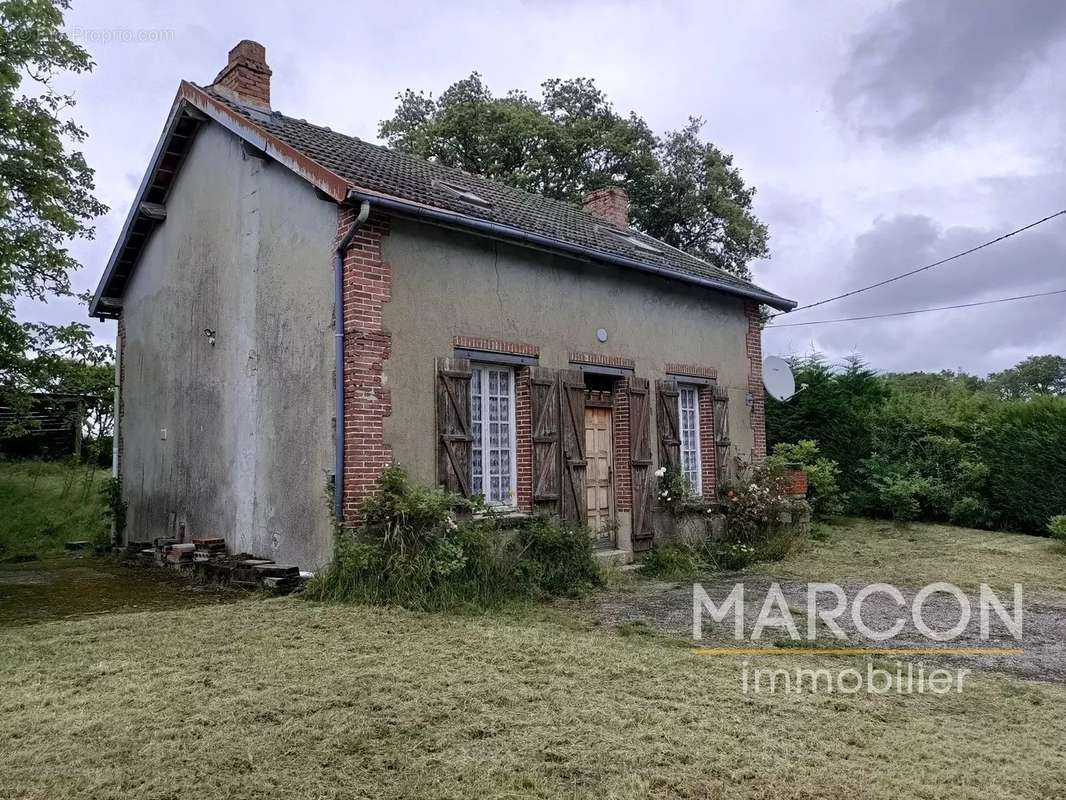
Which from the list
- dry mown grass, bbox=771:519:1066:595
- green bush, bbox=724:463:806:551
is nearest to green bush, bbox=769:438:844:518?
dry mown grass, bbox=771:519:1066:595

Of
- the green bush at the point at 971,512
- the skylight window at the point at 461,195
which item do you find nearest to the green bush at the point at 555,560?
the skylight window at the point at 461,195

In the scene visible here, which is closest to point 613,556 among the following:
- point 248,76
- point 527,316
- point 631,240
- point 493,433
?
point 493,433

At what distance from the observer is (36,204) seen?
11.1 m

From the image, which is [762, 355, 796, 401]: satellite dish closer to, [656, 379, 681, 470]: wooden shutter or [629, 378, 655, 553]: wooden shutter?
[656, 379, 681, 470]: wooden shutter

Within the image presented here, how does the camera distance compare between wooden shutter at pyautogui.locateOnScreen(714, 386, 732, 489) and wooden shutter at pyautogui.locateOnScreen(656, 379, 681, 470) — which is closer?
wooden shutter at pyautogui.locateOnScreen(656, 379, 681, 470)

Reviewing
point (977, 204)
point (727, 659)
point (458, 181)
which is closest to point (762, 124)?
point (458, 181)

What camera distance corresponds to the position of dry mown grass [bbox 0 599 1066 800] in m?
3.04

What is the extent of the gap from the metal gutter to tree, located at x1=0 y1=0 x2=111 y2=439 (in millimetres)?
5645

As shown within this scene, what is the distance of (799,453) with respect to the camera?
13.3 meters

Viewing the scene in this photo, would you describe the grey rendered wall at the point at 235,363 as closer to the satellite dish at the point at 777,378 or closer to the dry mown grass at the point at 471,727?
the dry mown grass at the point at 471,727

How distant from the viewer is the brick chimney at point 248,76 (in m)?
9.98

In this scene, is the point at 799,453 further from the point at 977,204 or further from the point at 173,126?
the point at 173,126

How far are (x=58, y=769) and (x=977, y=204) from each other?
19.5 m

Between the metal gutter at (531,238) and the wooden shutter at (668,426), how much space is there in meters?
1.53
